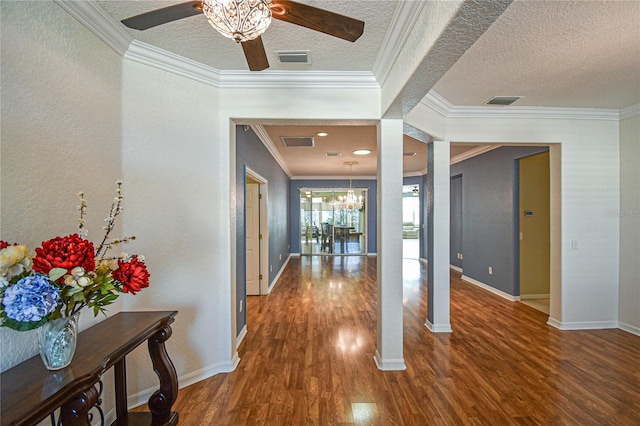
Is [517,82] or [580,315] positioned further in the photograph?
[580,315]

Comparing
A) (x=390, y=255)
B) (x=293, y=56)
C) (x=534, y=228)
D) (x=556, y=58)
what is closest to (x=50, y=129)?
(x=293, y=56)

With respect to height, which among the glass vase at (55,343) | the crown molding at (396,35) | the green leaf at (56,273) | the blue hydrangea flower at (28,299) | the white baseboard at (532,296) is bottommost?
the white baseboard at (532,296)

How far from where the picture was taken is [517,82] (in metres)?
2.75

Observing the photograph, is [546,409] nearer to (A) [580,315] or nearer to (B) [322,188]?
(A) [580,315]

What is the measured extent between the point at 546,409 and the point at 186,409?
2.56 m

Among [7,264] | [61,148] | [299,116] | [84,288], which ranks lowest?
[84,288]

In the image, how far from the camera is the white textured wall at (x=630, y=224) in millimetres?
3342

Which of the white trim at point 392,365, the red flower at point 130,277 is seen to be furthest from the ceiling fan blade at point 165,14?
the white trim at point 392,365

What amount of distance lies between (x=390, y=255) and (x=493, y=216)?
3.39 metres

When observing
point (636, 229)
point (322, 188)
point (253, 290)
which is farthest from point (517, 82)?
point (322, 188)

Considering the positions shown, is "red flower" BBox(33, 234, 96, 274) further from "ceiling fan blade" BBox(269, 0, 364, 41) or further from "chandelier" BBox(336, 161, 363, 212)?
"chandelier" BBox(336, 161, 363, 212)

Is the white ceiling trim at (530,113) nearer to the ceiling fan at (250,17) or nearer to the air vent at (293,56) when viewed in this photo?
the air vent at (293,56)

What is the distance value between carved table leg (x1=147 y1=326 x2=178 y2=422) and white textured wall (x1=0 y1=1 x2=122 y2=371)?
1.40 ft

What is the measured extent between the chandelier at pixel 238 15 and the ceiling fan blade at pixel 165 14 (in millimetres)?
157
